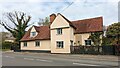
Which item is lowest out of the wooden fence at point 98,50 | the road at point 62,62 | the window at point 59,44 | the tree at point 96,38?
the road at point 62,62

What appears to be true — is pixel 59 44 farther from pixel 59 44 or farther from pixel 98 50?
pixel 98 50

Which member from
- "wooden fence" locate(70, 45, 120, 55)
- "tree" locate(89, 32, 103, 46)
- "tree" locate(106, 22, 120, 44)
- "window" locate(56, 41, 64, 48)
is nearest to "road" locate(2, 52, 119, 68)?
"wooden fence" locate(70, 45, 120, 55)

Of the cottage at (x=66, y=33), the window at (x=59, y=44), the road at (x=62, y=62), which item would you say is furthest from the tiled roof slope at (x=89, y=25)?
the road at (x=62, y=62)

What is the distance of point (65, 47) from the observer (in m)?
37.2

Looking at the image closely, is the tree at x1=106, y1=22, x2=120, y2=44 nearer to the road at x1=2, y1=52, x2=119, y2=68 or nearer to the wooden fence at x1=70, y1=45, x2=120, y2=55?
the wooden fence at x1=70, y1=45, x2=120, y2=55

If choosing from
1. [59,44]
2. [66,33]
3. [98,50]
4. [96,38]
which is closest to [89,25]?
[66,33]

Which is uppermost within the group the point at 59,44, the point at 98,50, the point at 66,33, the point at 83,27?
the point at 83,27

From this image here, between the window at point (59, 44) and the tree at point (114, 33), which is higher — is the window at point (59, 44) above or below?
below

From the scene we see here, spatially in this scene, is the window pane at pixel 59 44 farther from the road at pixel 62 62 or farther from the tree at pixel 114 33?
the road at pixel 62 62

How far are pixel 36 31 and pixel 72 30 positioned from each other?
10.2 m

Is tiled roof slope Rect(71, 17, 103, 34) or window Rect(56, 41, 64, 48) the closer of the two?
tiled roof slope Rect(71, 17, 103, 34)

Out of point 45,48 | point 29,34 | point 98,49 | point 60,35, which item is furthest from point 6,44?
point 98,49

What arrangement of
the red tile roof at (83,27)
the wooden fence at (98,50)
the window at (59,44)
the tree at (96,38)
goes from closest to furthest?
the wooden fence at (98,50)
the tree at (96,38)
the red tile roof at (83,27)
the window at (59,44)

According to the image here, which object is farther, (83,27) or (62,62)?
(83,27)
